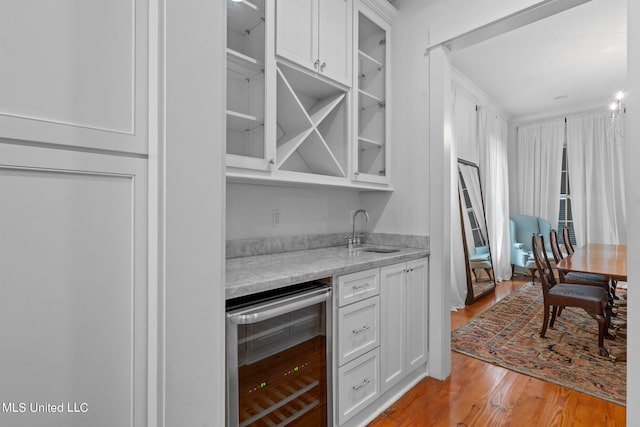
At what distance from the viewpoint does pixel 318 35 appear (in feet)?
6.48

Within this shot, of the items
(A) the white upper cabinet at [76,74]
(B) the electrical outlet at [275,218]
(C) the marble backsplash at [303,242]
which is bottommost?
(C) the marble backsplash at [303,242]

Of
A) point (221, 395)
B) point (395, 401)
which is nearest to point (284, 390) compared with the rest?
point (221, 395)

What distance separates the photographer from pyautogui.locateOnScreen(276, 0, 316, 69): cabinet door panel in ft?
5.76

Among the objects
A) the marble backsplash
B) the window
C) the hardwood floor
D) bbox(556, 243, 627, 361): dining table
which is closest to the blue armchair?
the window

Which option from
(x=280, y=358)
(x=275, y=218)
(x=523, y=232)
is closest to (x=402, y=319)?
(x=280, y=358)

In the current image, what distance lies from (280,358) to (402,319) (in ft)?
3.26

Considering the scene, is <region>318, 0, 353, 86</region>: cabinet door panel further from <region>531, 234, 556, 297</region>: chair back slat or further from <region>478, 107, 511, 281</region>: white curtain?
<region>478, 107, 511, 281</region>: white curtain

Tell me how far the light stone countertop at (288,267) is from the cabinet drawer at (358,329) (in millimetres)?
214

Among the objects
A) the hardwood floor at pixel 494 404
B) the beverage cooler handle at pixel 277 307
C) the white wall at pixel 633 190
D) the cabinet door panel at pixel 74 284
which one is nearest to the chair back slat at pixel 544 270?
the hardwood floor at pixel 494 404

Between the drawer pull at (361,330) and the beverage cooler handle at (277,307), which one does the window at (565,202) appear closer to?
the drawer pull at (361,330)

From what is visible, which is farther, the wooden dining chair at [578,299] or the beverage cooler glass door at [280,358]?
the wooden dining chair at [578,299]

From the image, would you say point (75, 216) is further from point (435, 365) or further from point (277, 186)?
point (435, 365)

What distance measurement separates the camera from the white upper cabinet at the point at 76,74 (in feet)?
2.45

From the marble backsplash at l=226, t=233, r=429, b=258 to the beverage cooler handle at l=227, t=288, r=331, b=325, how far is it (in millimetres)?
673
